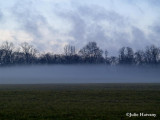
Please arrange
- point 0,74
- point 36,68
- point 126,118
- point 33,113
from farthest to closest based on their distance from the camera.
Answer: point 36,68, point 0,74, point 33,113, point 126,118

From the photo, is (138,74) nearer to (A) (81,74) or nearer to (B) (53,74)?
(A) (81,74)

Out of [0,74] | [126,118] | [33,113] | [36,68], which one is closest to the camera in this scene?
[126,118]

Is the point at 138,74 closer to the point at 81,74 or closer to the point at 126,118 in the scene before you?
the point at 81,74

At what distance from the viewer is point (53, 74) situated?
138500 mm

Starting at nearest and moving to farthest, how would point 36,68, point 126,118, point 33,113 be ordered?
point 126,118, point 33,113, point 36,68

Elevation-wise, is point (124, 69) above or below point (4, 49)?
below

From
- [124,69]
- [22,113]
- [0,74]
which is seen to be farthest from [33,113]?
[124,69]

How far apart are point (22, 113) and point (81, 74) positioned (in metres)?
124

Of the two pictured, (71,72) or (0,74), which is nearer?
(0,74)

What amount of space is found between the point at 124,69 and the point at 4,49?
62728 millimetres

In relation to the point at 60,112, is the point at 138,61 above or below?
above

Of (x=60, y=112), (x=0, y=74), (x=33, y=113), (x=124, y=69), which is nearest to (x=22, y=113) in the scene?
(x=33, y=113)

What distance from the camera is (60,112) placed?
56.6 feet

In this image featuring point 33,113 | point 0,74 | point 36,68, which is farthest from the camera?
point 36,68
